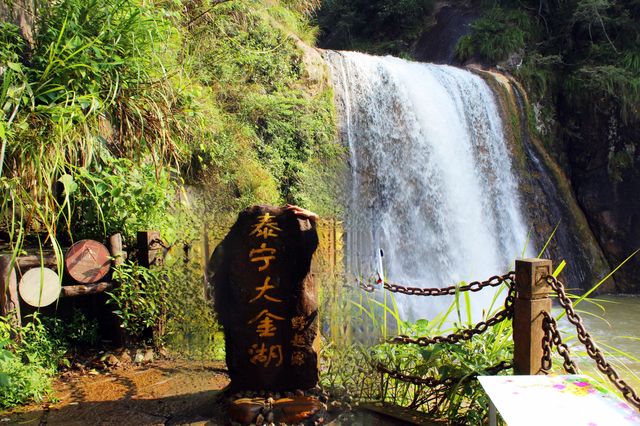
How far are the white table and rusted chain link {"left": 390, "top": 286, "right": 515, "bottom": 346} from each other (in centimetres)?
52

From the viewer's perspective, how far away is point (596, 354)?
6.59 feet

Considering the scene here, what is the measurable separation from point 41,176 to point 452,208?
266 inches

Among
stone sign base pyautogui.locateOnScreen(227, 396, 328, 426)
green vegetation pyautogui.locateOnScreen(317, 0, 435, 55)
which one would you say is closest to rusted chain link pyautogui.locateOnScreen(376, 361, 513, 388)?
stone sign base pyautogui.locateOnScreen(227, 396, 328, 426)

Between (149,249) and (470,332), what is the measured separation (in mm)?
2279

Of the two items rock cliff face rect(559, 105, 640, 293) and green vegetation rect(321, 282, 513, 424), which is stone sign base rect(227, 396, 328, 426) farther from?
rock cliff face rect(559, 105, 640, 293)

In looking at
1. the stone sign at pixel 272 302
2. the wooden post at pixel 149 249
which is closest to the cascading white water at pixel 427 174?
the wooden post at pixel 149 249

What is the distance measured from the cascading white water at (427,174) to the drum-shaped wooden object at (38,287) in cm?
444

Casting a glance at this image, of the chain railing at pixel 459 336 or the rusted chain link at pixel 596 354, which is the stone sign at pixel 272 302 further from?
the rusted chain link at pixel 596 354

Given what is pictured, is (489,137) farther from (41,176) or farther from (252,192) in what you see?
(41,176)

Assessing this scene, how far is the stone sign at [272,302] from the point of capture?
107 inches

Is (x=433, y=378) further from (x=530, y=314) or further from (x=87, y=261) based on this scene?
(x=87, y=261)

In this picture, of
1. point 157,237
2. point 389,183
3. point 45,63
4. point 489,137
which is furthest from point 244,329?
point 489,137

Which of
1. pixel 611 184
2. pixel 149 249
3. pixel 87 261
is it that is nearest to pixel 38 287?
pixel 87 261

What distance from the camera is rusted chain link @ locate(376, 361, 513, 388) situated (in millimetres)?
2463
